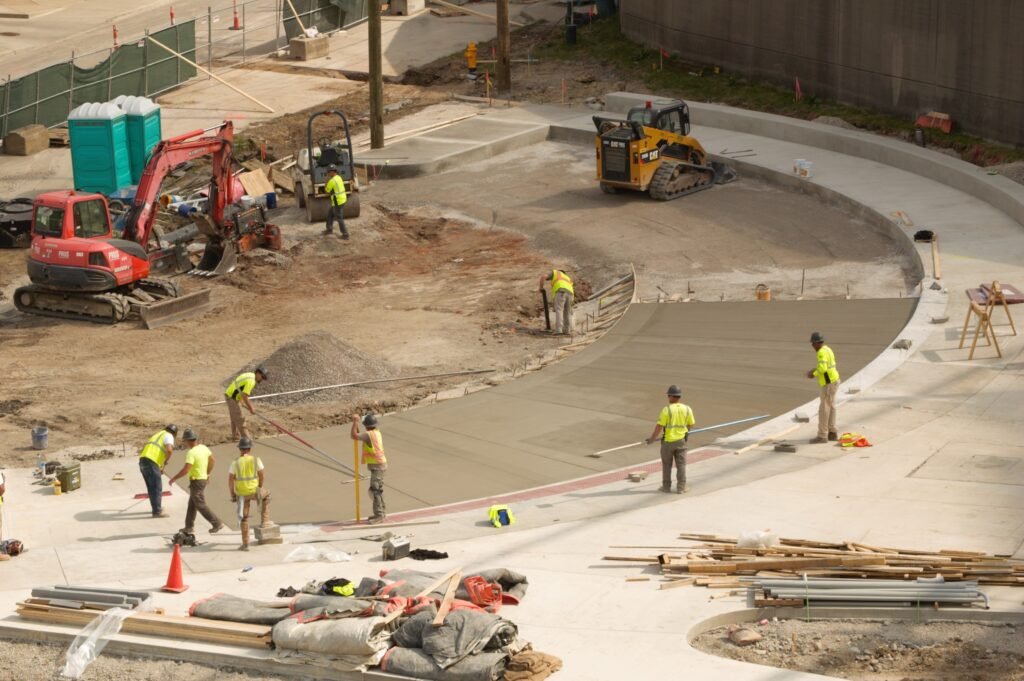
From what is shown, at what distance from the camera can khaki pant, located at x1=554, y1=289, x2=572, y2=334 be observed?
90.8 ft

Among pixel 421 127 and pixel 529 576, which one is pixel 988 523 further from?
pixel 421 127

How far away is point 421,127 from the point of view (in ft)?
142

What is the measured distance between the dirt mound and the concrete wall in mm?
18638

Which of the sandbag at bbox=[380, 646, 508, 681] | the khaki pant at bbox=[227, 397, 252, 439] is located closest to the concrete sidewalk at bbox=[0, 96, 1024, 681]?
the sandbag at bbox=[380, 646, 508, 681]

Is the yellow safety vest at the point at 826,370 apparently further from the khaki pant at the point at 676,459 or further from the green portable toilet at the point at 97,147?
the green portable toilet at the point at 97,147

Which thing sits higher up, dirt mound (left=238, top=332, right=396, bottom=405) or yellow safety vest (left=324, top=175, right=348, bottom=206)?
yellow safety vest (left=324, top=175, right=348, bottom=206)

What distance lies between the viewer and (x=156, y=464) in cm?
1928

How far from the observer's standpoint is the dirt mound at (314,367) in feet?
80.6

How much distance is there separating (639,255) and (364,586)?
17781 mm

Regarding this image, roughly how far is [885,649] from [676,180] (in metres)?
22.7

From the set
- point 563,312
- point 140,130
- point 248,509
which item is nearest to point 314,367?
point 563,312

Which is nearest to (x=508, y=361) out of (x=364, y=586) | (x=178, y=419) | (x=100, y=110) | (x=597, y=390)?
(x=597, y=390)

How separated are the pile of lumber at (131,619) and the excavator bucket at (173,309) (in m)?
13.0

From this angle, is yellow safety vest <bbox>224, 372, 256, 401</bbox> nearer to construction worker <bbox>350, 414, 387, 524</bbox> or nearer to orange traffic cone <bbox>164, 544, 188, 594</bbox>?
construction worker <bbox>350, 414, 387, 524</bbox>
